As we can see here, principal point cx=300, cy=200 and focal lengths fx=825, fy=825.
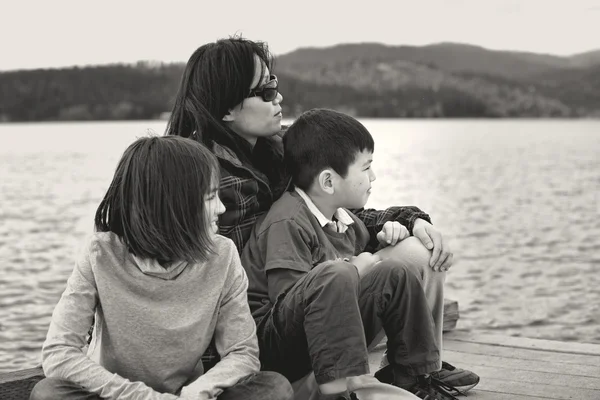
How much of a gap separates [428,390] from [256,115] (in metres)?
1.13

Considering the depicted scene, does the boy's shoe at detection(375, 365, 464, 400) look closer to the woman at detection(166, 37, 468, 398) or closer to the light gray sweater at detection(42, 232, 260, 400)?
Answer: the woman at detection(166, 37, 468, 398)

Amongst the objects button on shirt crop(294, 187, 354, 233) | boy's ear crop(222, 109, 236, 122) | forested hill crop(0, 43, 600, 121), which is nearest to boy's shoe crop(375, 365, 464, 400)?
button on shirt crop(294, 187, 354, 233)

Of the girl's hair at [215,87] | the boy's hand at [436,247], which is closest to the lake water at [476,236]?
the girl's hair at [215,87]

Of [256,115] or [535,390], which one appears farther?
[535,390]

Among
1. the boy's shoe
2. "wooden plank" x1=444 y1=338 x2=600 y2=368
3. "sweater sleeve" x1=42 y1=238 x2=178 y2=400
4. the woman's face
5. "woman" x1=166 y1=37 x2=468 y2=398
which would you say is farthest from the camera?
"wooden plank" x1=444 y1=338 x2=600 y2=368

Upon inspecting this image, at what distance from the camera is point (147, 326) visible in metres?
2.23

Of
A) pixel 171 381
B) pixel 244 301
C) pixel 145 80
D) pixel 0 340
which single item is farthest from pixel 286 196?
pixel 145 80

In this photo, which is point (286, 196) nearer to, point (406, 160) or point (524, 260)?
point (524, 260)

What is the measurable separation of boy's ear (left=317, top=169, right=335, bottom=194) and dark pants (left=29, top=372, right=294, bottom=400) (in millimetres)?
774

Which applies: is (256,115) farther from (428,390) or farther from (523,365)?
(523,365)

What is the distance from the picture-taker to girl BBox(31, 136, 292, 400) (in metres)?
2.20

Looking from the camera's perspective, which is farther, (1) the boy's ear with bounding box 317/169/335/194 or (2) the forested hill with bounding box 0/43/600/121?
(2) the forested hill with bounding box 0/43/600/121

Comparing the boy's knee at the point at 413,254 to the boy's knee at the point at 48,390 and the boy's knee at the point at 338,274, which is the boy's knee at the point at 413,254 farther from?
the boy's knee at the point at 48,390

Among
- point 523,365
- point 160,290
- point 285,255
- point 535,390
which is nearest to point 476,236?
point 523,365
